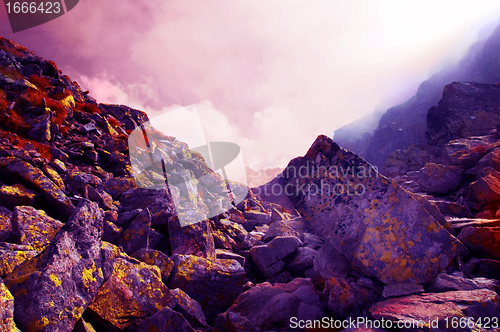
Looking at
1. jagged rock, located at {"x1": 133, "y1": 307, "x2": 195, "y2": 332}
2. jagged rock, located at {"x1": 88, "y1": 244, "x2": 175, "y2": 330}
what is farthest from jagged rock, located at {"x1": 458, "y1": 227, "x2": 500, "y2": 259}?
jagged rock, located at {"x1": 88, "y1": 244, "x2": 175, "y2": 330}

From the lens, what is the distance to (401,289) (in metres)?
5.17

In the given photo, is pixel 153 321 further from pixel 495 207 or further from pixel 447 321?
pixel 495 207

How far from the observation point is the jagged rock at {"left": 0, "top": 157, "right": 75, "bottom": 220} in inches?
275

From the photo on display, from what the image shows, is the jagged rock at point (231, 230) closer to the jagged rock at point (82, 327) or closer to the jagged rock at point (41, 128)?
the jagged rock at point (82, 327)

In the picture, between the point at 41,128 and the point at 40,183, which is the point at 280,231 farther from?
the point at 41,128

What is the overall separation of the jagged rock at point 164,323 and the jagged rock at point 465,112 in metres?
54.4

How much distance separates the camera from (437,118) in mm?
48688

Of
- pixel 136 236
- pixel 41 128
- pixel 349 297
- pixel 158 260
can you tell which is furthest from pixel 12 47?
pixel 349 297

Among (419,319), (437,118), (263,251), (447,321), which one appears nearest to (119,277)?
(263,251)

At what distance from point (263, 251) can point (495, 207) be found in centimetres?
1149

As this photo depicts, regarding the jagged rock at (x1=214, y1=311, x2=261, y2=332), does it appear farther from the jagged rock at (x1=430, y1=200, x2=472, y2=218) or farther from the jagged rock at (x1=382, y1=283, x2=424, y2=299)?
the jagged rock at (x1=430, y1=200, x2=472, y2=218)

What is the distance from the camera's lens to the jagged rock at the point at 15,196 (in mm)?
6336

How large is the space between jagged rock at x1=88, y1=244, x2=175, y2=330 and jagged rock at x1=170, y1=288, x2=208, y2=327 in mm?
179

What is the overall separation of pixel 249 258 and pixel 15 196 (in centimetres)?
869
